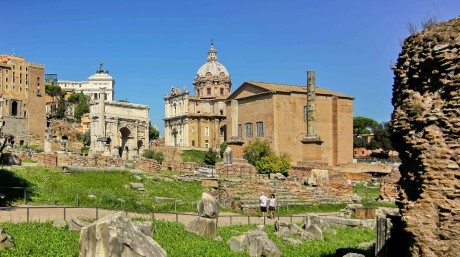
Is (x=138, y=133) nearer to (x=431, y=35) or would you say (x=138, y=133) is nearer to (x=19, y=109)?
(x=19, y=109)

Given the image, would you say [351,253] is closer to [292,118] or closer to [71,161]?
[71,161]

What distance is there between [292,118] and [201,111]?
29.2 meters

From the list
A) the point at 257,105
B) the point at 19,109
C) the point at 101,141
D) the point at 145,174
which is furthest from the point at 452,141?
the point at 19,109

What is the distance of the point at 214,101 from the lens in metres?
78.0

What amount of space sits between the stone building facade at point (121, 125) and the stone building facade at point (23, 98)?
2779cm

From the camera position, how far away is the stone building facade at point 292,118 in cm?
5025

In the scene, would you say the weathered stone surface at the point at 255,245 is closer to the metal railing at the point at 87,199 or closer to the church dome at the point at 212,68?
the metal railing at the point at 87,199

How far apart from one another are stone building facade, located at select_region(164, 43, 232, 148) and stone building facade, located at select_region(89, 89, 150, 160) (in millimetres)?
12491

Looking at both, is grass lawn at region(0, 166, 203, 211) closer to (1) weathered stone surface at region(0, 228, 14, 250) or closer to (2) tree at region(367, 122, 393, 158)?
(1) weathered stone surface at region(0, 228, 14, 250)

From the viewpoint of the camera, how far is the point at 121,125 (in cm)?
6006

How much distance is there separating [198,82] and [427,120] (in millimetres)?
76289

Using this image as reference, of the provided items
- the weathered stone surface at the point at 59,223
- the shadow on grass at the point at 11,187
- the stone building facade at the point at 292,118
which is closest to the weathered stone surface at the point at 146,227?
the weathered stone surface at the point at 59,223

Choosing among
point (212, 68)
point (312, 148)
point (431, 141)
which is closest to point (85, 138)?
point (212, 68)

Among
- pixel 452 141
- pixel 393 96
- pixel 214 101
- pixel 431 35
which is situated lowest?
pixel 452 141
